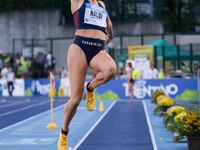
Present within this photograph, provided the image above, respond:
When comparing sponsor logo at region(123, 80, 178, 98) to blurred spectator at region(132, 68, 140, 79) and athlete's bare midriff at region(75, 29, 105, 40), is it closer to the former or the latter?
blurred spectator at region(132, 68, 140, 79)

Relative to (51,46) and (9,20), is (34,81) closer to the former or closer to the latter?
(51,46)

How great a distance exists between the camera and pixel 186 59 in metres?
24.7

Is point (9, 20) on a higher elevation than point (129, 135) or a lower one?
higher

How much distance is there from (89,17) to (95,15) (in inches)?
4.4

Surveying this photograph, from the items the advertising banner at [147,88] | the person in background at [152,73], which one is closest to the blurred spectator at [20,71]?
the advertising banner at [147,88]

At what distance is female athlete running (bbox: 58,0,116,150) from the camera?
5688 millimetres

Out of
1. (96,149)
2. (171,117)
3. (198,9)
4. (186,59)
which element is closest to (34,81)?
(186,59)

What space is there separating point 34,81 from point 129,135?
16846 millimetres

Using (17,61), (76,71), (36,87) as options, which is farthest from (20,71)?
(76,71)

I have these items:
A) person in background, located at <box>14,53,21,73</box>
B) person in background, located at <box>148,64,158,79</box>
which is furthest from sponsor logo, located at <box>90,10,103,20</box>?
person in background, located at <box>14,53,21,73</box>

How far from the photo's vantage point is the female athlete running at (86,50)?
18.7 ft

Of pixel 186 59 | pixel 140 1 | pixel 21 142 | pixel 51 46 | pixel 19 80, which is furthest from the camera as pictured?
pixel 140 1

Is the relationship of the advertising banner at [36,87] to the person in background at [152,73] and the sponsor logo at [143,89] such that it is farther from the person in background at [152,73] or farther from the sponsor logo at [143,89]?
the person in background at [152,73]

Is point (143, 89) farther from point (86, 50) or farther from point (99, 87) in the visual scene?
point (86, 50)
